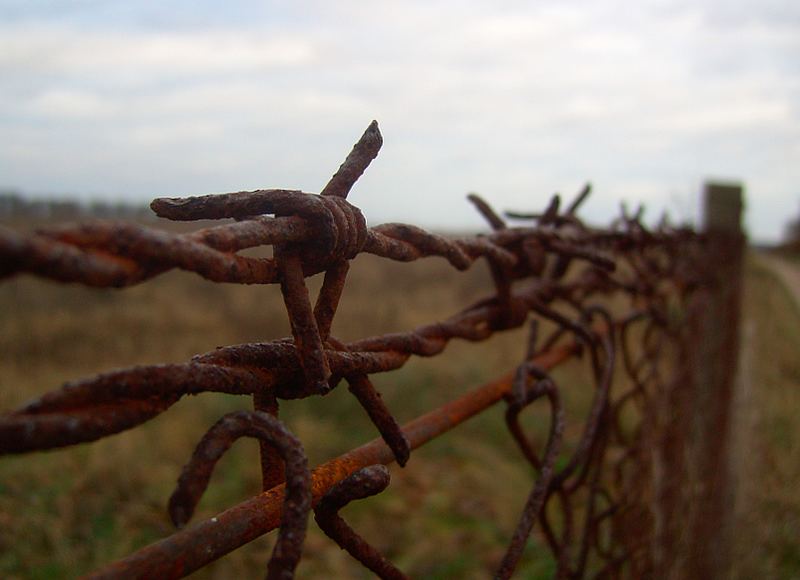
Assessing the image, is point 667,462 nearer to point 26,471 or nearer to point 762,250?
point 26,471

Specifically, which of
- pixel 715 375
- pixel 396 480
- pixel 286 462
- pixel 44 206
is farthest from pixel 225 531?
pixel 44 206

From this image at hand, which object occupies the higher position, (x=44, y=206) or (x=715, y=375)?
(x=715, y=375)

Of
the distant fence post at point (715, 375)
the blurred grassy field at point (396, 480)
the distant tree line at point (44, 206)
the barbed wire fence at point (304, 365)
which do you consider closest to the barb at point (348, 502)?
the barbed wire fence at point (304, 365)

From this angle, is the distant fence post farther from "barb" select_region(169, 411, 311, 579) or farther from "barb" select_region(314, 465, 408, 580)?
"barb" select_region(169, 411, 311, 579)

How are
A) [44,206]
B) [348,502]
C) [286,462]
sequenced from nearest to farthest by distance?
[286,462], [348,502], [44,206]

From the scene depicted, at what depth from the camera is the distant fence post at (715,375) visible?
7.59 ft

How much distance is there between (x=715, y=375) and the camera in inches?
96.8

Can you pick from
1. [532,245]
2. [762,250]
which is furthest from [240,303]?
[762,250]

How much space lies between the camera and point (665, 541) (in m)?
1.71

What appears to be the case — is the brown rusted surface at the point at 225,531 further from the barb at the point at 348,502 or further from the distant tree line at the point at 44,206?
the distant tree line at the point at 44,206

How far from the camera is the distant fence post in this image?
231 centimetres

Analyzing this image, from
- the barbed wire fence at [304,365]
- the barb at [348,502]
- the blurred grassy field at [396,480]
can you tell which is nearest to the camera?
the barbed wire fence at [304,365]

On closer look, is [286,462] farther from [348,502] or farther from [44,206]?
[44,206]

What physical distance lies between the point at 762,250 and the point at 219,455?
871 inches
